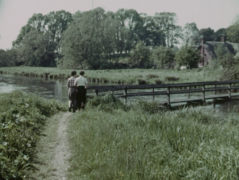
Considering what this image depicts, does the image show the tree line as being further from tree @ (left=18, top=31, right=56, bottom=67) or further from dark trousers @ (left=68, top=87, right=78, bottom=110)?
dark trousers @ (left=68, top=87, right=78, bottom=110)

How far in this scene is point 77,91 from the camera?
948 cm

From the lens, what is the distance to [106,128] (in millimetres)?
5555

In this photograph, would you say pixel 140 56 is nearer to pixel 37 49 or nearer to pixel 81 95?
pixel 37 49

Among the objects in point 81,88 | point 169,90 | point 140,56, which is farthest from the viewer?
point 140,56

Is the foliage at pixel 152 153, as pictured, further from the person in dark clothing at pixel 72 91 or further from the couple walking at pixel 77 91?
the person in dark clothing at pixel 72 91

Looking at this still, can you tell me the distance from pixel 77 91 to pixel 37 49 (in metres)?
41.1

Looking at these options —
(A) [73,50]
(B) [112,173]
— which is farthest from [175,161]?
(A) [73,50]

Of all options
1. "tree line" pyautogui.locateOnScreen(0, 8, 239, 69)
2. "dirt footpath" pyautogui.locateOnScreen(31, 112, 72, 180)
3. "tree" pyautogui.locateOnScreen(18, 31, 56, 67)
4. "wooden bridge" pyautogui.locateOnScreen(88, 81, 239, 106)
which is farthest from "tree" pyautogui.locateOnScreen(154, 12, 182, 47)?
"dirt footpath" pyautogui.locateOnScreen(31, 112, 72, 180)

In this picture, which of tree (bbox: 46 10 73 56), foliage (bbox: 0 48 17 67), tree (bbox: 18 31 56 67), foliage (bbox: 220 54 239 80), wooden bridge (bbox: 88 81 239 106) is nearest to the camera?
wooden bridge (bbox: 88 81 239 106)

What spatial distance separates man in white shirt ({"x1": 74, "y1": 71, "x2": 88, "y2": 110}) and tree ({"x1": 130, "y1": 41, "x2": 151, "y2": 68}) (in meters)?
44.7

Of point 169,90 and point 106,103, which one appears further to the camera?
point 169,90

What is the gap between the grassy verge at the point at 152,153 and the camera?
3.54 metres

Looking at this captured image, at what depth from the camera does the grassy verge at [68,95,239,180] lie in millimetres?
3544

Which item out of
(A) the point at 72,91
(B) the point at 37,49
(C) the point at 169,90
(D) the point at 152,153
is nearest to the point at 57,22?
(B) the point at 37,49
